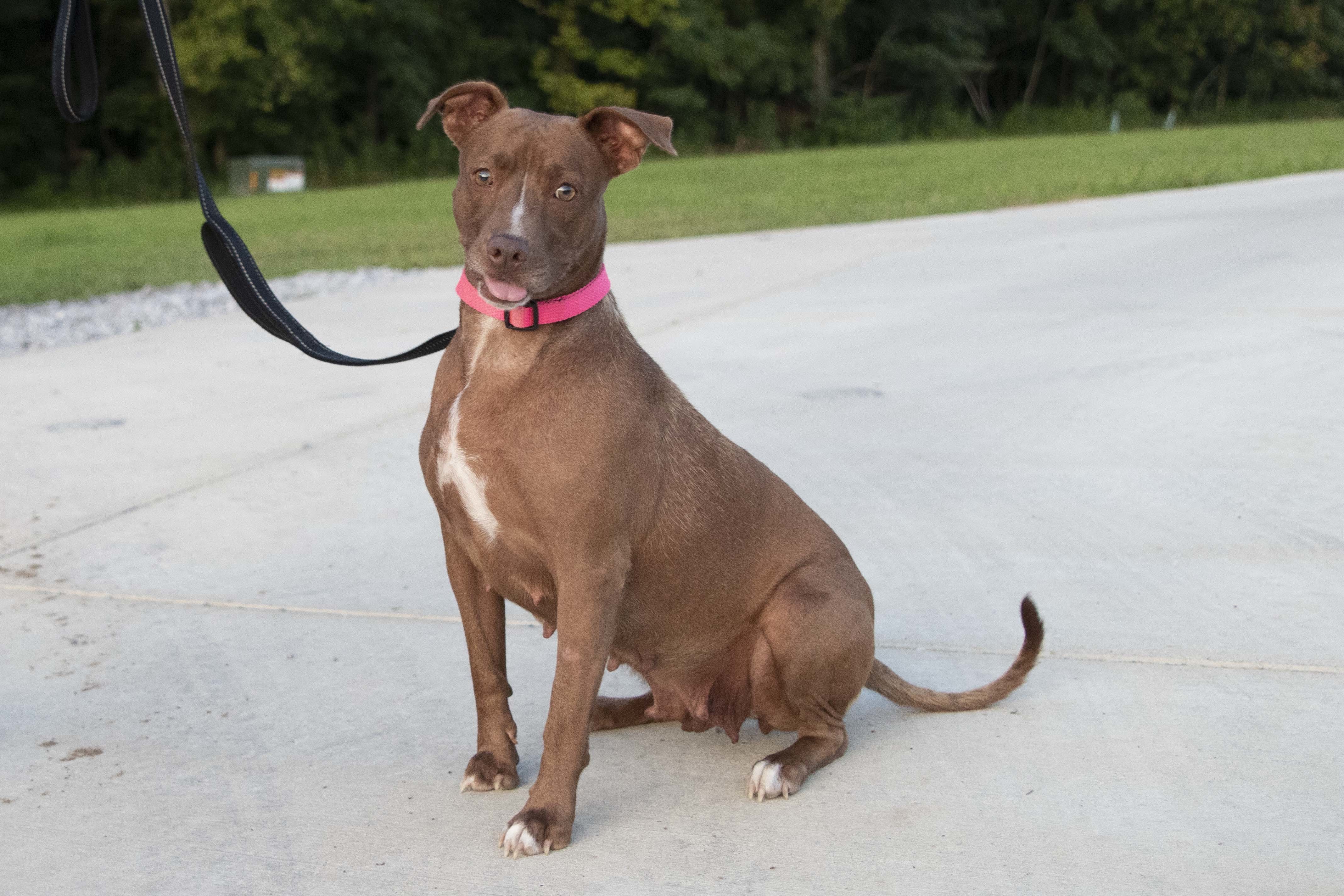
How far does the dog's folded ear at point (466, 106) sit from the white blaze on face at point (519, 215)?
258 millimetres

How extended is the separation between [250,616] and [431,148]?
105 feet

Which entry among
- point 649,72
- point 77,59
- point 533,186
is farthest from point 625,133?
point 649,72

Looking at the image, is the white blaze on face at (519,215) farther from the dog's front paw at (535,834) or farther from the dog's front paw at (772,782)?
the dog's front paw at (772,782)

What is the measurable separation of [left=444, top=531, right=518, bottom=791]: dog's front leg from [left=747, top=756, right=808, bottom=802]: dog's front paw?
499 millimetres

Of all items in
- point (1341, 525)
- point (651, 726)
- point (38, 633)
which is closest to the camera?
point (651, 726)

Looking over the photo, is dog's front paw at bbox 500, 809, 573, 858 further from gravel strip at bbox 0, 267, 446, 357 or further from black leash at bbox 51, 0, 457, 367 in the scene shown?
gravel strip at bbox 0, 267, 446, 357

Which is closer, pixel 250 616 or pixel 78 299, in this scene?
pixel 250 616

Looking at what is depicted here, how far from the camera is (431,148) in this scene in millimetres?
34000

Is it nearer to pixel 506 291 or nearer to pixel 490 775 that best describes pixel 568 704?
pixel 490 775

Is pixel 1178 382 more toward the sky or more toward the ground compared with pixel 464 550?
more toward the ground

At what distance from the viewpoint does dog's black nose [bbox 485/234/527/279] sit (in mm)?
2363

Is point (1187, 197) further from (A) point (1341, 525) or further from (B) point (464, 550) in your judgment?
(B) point (464, 550)

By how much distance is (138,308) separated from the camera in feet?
32.0

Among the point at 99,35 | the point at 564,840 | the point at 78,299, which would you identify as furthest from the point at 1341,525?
the point at 99,35
